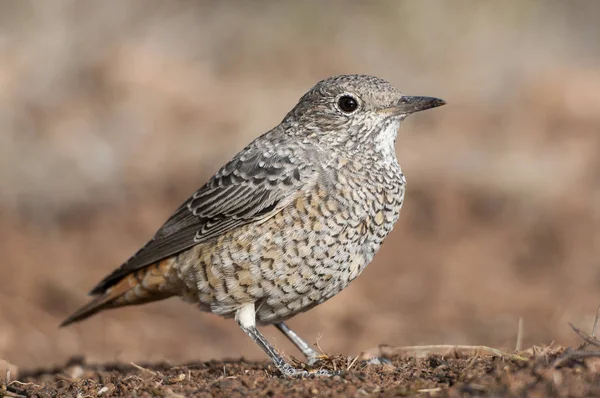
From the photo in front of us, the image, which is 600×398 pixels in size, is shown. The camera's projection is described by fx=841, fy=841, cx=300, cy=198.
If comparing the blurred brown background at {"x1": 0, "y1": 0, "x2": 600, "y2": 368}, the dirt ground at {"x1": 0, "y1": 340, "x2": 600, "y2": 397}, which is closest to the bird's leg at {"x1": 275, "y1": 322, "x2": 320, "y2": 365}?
the dirt ground at {"x1": 0, "y1": 340, "x2": 600, "y2": 397}

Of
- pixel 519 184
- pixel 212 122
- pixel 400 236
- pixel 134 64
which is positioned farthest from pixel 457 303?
pixel 134 64

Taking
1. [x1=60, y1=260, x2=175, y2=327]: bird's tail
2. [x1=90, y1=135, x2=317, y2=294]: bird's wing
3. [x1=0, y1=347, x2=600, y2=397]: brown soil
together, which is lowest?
[x1=0, y1=347, x2=600, y2=397]: brown soil

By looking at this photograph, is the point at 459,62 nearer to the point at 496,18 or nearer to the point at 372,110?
the point at 496,18

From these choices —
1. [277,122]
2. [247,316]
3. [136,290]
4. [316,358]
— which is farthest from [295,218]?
[277,122]

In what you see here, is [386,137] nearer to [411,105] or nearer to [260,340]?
[411,105]

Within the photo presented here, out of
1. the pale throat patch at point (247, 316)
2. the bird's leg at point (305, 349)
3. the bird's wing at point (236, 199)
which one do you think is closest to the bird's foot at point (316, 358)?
the bird's leg at point (305, 349)

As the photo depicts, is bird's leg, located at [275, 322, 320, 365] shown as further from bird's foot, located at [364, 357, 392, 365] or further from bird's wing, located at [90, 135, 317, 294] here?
bird's wing, located at [90, 135, 317, 294]

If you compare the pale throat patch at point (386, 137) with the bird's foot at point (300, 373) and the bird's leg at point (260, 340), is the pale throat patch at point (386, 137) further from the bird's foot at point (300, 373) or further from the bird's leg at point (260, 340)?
the bird's foot at point (300, 373)
